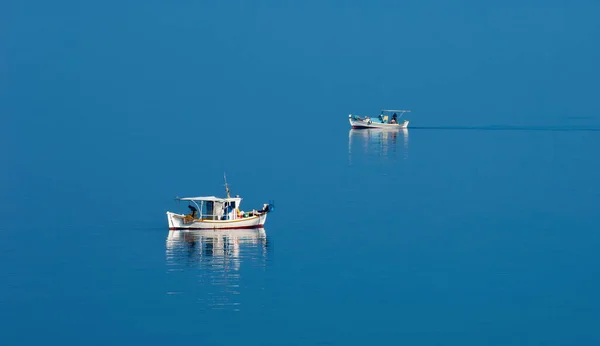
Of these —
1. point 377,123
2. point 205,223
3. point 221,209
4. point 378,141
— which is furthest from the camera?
point 377,123

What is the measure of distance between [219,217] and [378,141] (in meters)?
83.3

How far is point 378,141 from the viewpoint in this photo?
14138 centimetres

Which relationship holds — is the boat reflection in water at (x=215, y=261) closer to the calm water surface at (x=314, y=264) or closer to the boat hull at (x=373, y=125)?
the calm water surface at (x=314, y=264)

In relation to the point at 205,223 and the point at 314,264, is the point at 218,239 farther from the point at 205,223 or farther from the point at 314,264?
the point at 314,264

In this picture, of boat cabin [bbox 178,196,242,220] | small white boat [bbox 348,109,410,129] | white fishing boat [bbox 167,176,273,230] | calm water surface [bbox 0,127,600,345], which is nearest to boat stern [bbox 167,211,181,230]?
white fishing boat [bbox 167,176,273,230]

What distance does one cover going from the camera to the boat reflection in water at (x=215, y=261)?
4438 centimetres

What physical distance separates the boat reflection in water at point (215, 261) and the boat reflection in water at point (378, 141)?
52838 mm

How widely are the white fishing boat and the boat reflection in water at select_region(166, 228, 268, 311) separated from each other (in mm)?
403

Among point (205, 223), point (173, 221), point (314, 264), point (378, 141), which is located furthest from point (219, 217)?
point (378, 141)
